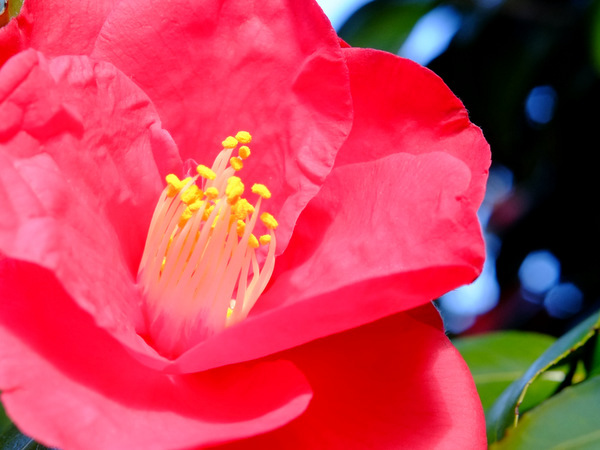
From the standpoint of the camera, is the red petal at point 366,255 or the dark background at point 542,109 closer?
the red petal at point 366,255

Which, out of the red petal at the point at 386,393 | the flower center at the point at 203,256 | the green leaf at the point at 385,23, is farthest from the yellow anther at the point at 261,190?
the green leaf at the point at 385,23

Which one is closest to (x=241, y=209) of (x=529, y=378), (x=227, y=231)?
(x=227, y=231)

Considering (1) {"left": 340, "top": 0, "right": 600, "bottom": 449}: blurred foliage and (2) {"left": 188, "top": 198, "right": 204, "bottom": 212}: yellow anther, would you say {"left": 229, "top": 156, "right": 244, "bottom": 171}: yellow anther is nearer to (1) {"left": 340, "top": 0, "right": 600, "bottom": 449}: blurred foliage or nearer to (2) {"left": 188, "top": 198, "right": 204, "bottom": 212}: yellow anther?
(2) {"left": 188, "top": 198, "right": 204, "bottom": 212}: yellow anther

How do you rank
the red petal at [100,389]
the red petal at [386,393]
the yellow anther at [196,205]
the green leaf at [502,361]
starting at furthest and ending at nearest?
the green leaf at [502,361]
the yellow anther at [196,205]
the red petal at [386,393]
the red petal at [100,389]

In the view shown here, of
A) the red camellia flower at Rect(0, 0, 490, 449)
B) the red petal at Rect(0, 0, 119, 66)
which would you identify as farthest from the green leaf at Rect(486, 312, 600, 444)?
the red petal at Rect(0, 0, 119, 66)

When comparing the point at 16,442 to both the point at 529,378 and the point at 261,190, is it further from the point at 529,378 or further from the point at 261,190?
the point at 529,378

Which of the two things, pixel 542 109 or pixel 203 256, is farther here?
pixel 542 109

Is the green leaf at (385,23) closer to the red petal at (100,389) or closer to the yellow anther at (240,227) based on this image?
the yellow anther at (240,227)
